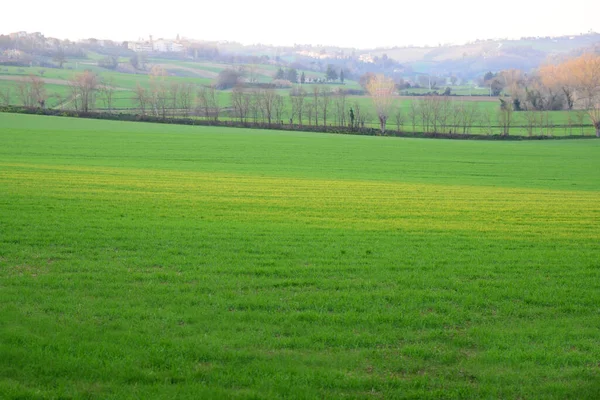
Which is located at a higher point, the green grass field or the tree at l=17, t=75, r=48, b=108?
the tree at l=17, t=75, r=48, b=108

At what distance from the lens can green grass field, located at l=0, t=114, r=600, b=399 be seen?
7.00 metres

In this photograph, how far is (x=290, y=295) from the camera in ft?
33.4

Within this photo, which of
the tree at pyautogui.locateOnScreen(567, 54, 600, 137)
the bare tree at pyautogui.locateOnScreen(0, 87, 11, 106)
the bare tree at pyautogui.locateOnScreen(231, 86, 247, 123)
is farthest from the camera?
the tree at pyautogui.locateOnScreen(567, 54, 600, 137)

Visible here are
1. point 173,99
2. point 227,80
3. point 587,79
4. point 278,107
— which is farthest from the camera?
point 227,80

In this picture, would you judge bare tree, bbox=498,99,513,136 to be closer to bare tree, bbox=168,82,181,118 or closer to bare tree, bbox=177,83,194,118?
bare tree, bbox=177,83,194,118

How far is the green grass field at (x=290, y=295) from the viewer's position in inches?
276

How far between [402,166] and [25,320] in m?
39.7

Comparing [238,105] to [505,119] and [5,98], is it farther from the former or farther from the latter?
[505,119]

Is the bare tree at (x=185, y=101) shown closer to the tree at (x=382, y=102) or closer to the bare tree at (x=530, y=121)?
the tree at (x=382, y=102)

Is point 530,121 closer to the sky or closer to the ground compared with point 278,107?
closer to the ground

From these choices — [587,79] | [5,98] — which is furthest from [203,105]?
[587,79]

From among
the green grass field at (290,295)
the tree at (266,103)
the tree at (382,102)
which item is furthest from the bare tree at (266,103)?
the green grass field at (290,295)

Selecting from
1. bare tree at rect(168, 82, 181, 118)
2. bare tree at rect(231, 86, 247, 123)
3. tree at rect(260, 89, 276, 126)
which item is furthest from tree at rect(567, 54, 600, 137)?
bare tree at rect(168, 82, 181, 118)

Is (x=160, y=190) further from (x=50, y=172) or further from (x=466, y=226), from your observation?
(x=466, y=226)
